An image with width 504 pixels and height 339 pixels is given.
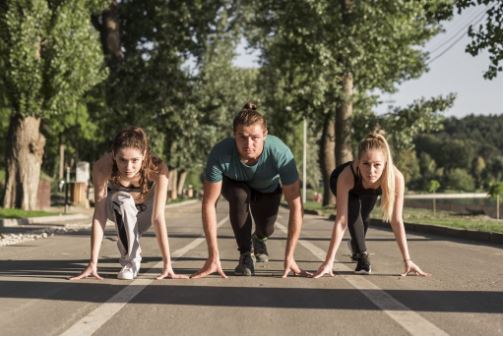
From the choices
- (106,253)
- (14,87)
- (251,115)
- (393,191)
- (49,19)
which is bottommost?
(106,253)

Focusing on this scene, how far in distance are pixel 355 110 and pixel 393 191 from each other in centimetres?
2762

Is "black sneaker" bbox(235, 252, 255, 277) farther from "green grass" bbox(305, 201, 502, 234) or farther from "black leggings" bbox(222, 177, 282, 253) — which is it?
"green grass" bbox(305, 201, 502, 234)

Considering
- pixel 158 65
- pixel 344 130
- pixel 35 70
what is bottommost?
pixel 344 130

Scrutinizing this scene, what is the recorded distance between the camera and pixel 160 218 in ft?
23.1

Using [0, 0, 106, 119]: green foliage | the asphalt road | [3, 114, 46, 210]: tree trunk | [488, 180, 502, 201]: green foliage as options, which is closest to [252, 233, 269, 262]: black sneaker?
the asphalt road

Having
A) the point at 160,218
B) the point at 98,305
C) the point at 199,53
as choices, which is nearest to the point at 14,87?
the point at 199,53

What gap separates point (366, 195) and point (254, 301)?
2564mm

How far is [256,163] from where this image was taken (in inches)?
273

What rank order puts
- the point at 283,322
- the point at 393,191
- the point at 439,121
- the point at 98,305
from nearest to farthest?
the point at 283,322
the point at 98,305
the point at 393,191
the point at 439,121

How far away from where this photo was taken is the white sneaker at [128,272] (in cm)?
682

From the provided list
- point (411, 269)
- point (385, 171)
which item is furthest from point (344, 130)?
point (385, 171)

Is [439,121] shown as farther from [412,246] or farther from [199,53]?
[412,246]

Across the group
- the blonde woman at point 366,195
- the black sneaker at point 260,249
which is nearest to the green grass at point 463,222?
the black sneaker at point 260,249

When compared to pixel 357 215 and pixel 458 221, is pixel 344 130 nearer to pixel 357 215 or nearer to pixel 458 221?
pixel 458 221
